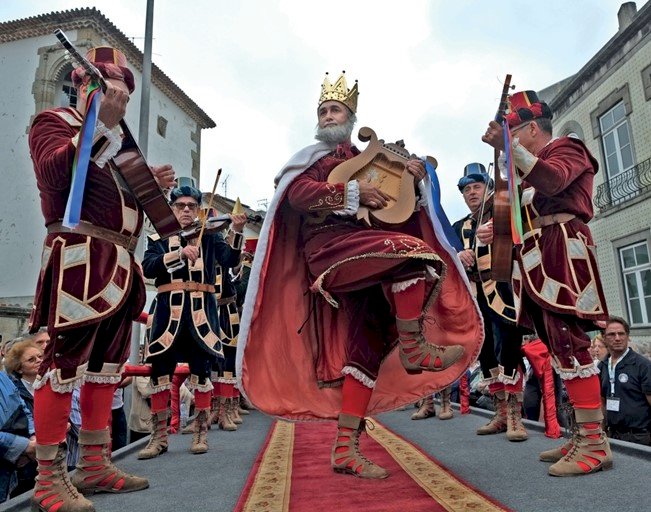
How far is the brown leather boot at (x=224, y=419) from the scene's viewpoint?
4.71 m

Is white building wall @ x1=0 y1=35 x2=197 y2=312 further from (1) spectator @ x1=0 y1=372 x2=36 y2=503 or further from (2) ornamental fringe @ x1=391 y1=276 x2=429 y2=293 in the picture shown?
(2) ornamental fringe @ x1=391 y1=276 x2=429 y2=293

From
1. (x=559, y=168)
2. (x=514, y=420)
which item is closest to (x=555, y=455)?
(x=514, y=420)

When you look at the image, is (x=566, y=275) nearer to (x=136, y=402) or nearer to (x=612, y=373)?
(x=612, y=373)

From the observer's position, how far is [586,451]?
2385 millimetres

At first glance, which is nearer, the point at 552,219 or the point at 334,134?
the point at 552,219

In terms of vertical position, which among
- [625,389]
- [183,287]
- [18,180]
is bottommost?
[625,389]

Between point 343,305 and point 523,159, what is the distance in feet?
3.72

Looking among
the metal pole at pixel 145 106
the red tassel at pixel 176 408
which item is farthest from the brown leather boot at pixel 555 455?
the metal pole at pixel 145 106

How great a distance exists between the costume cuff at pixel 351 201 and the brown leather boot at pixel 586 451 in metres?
1.36

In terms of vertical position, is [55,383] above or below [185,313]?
below

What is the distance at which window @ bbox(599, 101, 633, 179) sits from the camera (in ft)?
37.4

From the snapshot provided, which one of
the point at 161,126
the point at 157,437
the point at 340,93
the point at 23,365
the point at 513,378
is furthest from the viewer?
the point at 161,126

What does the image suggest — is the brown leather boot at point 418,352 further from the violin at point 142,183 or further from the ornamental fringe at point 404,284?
the violin at point 142,183

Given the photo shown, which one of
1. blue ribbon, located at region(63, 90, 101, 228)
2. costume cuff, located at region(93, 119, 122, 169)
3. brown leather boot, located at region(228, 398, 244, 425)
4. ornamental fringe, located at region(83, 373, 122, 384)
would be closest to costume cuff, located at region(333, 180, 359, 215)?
costume cuff, located at region(93, 119, 122, 169)
